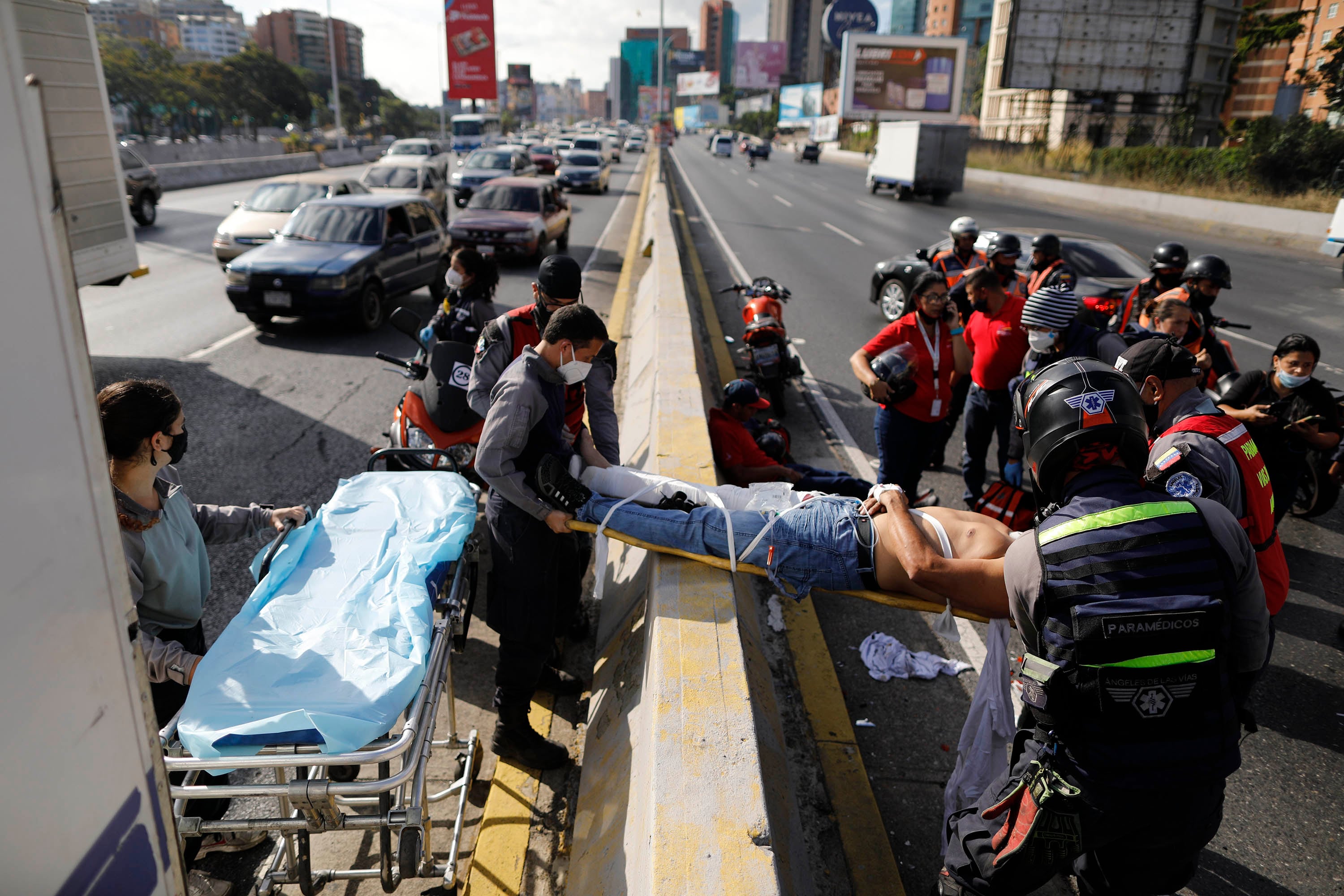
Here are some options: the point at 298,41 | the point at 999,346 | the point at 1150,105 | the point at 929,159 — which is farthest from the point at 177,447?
the point at 298,41

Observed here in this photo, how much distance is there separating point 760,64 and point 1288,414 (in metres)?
156

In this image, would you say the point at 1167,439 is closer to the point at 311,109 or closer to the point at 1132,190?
the point at 1132,190

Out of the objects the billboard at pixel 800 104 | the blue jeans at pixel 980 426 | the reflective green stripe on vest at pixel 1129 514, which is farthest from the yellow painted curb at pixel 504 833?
the billboard at pixel 800 104

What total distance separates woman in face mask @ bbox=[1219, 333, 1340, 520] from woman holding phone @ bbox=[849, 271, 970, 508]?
71.0 inches

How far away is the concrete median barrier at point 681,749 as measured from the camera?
2289mm

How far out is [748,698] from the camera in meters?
2.89

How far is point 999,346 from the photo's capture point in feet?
20.2

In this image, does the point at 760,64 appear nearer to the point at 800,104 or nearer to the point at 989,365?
the point at 800,104

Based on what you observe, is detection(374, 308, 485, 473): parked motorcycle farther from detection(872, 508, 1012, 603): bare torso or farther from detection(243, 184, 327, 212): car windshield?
detection(243, 184, 327, 212): car windshield

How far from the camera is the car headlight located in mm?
10562

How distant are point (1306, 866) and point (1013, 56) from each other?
43.8 m

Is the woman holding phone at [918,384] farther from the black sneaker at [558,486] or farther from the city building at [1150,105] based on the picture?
the city building at [1150,105]

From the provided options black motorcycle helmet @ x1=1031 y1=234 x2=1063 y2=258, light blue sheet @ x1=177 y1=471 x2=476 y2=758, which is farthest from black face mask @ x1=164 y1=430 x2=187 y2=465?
black motorcycle helmet @ x1=1031 y1=234 x2=1063 y2=258

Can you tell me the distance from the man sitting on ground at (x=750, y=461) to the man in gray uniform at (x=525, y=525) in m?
2.11
